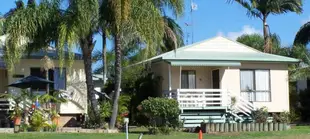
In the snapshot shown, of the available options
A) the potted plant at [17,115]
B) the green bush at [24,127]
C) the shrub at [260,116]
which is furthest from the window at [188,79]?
the green bush at [24,127]

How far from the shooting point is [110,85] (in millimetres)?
32375

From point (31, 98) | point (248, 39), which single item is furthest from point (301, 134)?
point (248, 39)

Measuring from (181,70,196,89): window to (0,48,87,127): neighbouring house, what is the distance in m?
5.41

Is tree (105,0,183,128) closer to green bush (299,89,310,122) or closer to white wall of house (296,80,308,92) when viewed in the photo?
green bush (299,89,310,122)

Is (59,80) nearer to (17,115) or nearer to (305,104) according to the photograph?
(17,115)

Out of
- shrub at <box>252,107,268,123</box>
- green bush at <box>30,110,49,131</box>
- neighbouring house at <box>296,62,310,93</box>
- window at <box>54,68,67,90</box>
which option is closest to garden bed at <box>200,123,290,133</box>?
shrub at <box>252,107,268,123</box>

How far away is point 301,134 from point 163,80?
943 cm

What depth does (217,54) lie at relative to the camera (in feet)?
95.2

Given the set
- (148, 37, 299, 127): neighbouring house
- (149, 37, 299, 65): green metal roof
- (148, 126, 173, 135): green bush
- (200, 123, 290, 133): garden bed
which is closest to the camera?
(148, 126, 173, 135): green bush

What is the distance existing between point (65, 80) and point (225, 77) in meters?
8.56

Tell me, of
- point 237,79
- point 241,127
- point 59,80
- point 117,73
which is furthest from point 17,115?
point 237,79

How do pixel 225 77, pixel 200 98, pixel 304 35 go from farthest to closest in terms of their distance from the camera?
pixel 304 35
pixel 225 77
pixel 200 98

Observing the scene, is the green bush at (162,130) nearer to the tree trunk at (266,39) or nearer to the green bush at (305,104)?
the green bush at (305,104)

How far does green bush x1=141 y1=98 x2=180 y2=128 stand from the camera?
891 inches
